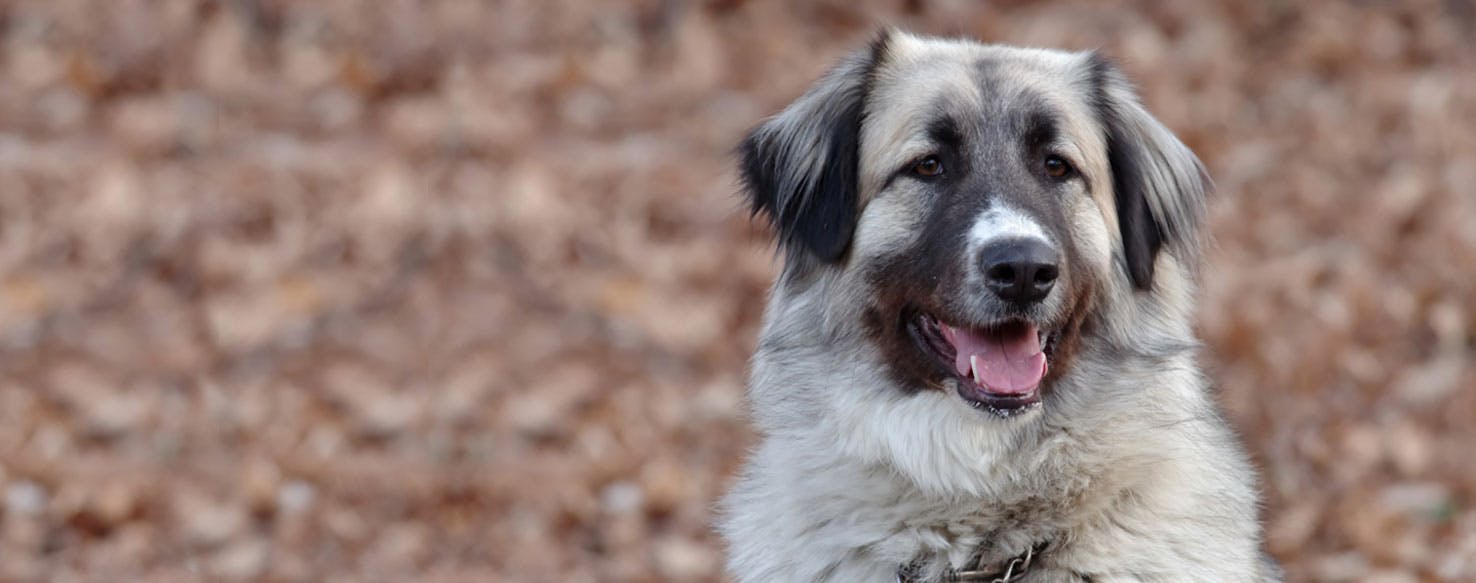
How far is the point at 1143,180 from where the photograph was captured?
457 cm

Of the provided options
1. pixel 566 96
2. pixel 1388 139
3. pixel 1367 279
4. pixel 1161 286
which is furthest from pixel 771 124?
pixel 1388 139

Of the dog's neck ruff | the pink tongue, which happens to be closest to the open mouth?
the pink tongue

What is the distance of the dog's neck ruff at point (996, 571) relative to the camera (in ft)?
13.5

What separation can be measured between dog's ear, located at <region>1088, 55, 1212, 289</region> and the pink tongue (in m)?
0.47

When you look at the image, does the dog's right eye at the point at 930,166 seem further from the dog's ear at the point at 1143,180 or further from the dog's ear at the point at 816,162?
the dog's ear at the point at 1143,180

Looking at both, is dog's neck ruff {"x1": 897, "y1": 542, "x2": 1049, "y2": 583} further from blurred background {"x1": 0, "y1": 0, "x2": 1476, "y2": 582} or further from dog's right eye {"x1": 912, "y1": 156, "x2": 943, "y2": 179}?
→ blurred background {"x1": 0, "y1": 0, "x2": 1476, "y2": 582}

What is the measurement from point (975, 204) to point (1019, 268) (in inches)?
11.6

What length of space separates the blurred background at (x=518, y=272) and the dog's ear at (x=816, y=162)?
259 cm

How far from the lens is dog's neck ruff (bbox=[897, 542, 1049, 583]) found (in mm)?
4125

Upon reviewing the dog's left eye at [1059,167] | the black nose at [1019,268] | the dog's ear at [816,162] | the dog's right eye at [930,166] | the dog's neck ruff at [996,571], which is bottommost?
the dog's neck ruff at [996,571]

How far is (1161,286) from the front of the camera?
15.0 ft

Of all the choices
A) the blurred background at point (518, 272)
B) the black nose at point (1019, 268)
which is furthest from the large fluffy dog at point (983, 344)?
the blurred background at point (518, 272)

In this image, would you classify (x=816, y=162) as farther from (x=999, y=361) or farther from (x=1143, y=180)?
(x=1143, y=180)

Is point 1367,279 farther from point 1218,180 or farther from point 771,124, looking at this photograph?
point 771,124
